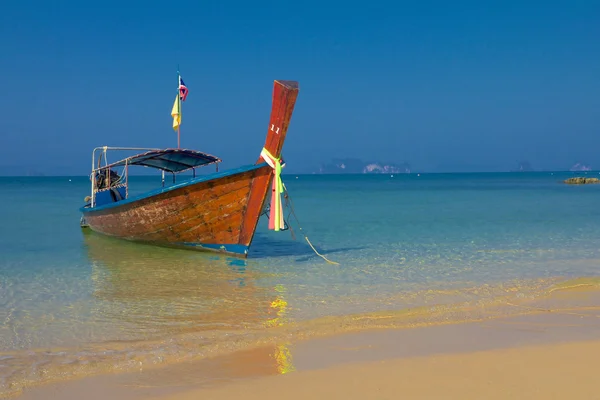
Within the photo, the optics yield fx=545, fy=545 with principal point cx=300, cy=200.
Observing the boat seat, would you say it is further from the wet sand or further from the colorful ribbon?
the wet sand

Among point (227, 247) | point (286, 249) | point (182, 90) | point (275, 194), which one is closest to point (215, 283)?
point (275, 194)

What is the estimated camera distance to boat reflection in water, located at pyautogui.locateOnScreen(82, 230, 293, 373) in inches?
244

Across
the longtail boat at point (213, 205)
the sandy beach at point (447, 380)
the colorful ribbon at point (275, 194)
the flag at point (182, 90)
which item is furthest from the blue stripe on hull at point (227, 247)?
the sandy beach at point (447, 380)

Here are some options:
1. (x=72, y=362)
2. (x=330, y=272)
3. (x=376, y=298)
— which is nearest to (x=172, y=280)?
(x=330, y=272)

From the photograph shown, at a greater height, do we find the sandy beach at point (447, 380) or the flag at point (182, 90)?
the flag at point (182, 90)

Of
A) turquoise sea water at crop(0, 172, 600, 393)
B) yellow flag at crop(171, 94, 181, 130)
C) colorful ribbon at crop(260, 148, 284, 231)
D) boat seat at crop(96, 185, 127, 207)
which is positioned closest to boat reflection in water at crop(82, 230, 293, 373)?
turquoise sea water at crop(0, 172, 600, 393)

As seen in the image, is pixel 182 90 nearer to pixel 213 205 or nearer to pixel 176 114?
pixel 176 114

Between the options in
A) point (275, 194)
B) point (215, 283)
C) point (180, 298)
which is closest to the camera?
point (180, 298)

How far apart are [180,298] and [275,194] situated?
275 centimetres

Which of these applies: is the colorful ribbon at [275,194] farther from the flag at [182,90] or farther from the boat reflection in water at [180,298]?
the flag at [182,90]

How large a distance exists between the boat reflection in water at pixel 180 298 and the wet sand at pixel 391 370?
27cm

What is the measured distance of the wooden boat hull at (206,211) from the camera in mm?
10234

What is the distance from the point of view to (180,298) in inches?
311

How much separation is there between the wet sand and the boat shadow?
19.2ft
